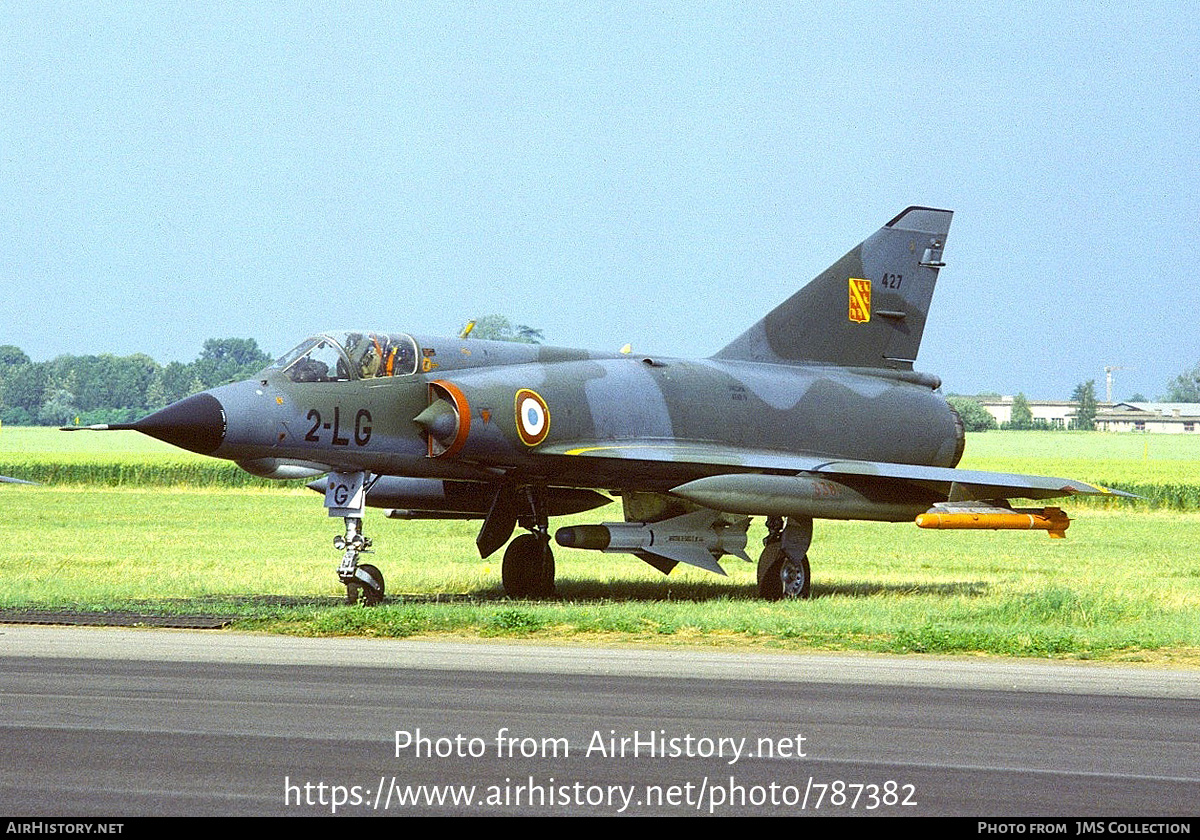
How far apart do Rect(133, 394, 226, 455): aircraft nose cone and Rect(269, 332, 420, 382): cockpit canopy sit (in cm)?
121

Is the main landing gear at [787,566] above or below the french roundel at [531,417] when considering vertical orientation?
below

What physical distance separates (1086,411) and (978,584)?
177310 millimetres

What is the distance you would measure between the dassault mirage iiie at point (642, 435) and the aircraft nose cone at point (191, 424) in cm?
2

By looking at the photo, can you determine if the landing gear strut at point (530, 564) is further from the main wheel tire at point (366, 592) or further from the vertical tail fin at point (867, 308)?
the vertical tail fin at point (867, 308)

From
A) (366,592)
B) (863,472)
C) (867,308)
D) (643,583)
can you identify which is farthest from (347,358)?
(867,308)

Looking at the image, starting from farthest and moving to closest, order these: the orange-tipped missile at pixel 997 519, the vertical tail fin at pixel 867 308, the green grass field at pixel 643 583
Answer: the vertical tail fin at pixel 867 308 → the orange-tipped missile at pixel 997 519 → the green grass field at pixel 643 583

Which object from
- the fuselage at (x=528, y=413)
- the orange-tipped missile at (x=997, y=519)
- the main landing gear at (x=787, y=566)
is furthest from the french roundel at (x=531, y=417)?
the orange-tipped missile at (x=997, y=519)

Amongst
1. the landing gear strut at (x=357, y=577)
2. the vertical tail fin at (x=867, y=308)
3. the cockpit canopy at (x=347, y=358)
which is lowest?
the landing gear strut at (x=357, y=577)

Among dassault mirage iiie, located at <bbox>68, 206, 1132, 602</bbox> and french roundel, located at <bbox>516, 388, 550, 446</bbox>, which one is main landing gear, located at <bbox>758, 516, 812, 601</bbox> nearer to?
dassault mirage iiie, located at <bbox>68, 206, 1132, 602</bbox>

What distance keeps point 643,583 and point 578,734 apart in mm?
15265

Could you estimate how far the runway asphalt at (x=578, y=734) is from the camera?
804 cm

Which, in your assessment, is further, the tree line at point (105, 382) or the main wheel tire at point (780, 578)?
the tree line at point (105, 382)

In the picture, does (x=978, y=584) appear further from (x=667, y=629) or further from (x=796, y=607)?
(x=667, y=629)

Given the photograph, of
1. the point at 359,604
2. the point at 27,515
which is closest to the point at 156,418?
the point at 359,604
